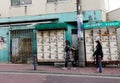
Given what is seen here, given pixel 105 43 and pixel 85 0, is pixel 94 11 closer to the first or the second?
pixel 85 0

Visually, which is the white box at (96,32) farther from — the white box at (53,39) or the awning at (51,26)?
the white box at (53,39)

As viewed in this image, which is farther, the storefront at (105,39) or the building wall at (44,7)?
the building wall at (44,7)

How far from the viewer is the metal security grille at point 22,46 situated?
2480cm

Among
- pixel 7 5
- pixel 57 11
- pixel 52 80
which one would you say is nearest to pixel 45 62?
pixel 57 11

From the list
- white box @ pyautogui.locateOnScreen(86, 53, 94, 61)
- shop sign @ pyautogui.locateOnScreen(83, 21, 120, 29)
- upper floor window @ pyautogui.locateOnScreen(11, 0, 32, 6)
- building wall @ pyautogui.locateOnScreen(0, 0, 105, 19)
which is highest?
upper floor window @ pyautogui.locateOnScreen(11, 0, 32, 6)

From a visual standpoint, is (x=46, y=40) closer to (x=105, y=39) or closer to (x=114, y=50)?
(x=105, y=39)

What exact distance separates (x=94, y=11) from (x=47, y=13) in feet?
13.1

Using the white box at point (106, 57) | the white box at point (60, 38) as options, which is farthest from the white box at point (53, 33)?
the white box at point (106, 57)

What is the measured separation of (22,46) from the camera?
2519 cm

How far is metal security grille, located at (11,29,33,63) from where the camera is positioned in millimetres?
24797

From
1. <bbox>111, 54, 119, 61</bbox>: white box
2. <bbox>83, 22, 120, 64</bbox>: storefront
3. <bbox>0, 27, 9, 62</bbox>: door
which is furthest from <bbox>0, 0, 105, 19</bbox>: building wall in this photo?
<bbox>111, 54, 119, 61</bbox>: white box

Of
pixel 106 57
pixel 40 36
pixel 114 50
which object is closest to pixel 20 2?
pixel 40 36

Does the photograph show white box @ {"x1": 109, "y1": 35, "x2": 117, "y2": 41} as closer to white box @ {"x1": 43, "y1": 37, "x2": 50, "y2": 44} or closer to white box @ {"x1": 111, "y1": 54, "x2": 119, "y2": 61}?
white box @ {"x1": 111, "y1": 54, "x2": 119, "y2": 61}

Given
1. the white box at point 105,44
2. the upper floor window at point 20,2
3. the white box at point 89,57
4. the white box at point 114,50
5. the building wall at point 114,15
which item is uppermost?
the upper floor window at point 20,2
